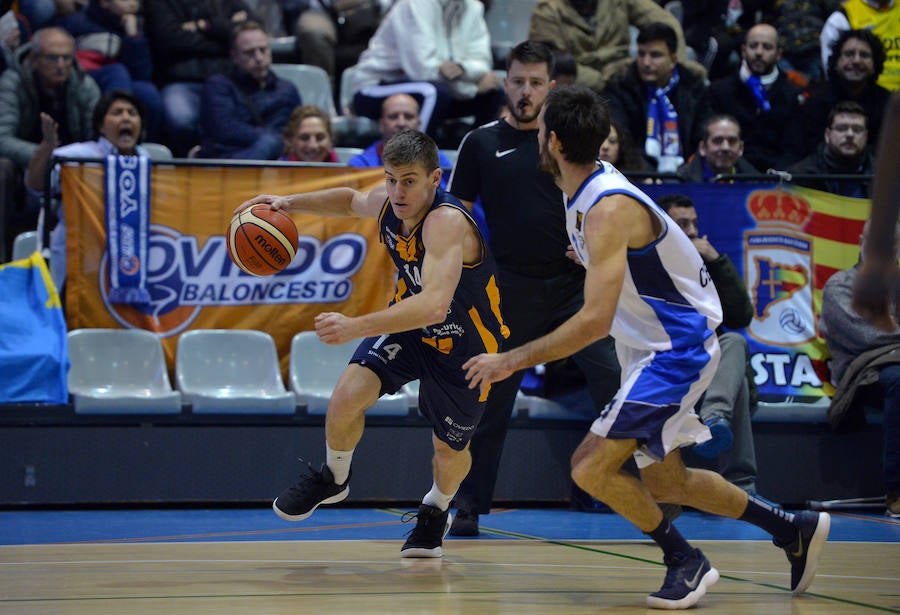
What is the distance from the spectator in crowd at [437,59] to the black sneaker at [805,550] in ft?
17.5

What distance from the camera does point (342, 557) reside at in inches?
207

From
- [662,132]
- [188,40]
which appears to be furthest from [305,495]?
[188,40]

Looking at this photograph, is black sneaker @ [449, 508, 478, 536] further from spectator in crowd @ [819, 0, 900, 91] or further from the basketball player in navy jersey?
spectator in crowd @ [819, 0, 900, 91]

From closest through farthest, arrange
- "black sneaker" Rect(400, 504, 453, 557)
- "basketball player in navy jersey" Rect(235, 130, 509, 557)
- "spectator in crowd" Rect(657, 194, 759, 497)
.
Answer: "basketball player in navy jersey" Rect(235, 130, 509, 557) → "black sneaker" Rect(400, 504, 453, 557) → "spectator in crowd" Rect(657, 194, 759, 497)

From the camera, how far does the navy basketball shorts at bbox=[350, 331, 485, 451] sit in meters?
5.21

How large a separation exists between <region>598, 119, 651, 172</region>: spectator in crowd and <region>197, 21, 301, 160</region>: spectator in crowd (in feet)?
7.86

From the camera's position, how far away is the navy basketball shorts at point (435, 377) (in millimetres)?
5215

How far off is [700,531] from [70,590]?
3574 mm

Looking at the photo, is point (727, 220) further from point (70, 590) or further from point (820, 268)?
point (70, 590)

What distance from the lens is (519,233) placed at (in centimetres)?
647

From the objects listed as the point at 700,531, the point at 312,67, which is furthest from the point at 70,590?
the point at 312,67

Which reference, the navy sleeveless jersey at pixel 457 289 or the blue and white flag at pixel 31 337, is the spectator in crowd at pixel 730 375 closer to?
the navy sleeveless jersey at pixel 457 289

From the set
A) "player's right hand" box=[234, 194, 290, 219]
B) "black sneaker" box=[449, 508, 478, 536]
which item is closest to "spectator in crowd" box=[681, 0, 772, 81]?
"black sneaker" box=[449, 508, 478, 536]

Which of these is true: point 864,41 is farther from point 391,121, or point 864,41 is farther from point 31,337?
point 31,337
